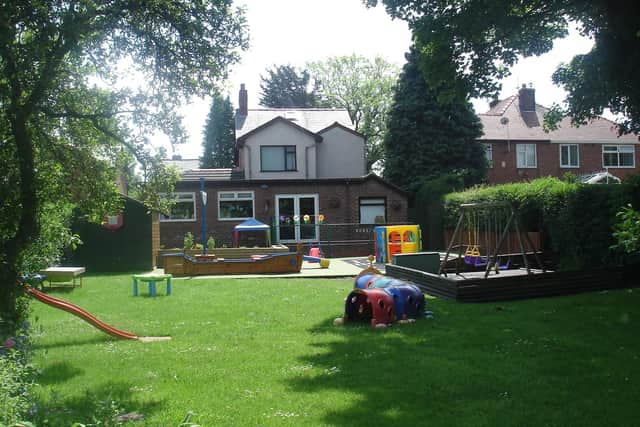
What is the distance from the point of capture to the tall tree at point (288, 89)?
6444 centimetres

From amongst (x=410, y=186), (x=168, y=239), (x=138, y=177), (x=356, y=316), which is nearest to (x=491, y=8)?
(x=356, y=316)

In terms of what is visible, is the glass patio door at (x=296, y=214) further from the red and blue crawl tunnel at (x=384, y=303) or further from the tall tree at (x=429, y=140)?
the red and blue crawl tunnel at (x=384, y=303)

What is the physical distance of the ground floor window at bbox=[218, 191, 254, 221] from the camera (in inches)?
1177

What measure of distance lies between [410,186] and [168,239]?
15.0 metres

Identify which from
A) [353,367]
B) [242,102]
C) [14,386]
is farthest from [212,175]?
[14,386]

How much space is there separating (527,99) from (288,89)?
28.7 meters

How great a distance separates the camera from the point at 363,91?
199 feet

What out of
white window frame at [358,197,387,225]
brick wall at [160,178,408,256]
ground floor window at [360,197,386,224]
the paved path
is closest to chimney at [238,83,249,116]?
brick wall at [160,178,408,256]

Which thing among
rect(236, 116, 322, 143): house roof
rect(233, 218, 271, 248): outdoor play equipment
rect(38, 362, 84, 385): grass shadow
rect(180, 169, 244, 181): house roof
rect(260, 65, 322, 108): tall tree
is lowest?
rect(38, 362, 84, 385): grass shadow

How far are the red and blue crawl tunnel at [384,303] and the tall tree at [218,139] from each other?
6070 centimetres

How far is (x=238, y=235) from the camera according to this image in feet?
90.2

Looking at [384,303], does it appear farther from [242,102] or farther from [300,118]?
[242,102]

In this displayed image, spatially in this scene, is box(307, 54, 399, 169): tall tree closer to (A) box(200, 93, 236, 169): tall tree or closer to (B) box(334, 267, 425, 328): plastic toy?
(A) box(200, 93, 236, 169): tall tree

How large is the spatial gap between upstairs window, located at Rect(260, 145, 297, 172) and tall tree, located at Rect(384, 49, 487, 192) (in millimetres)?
6575
